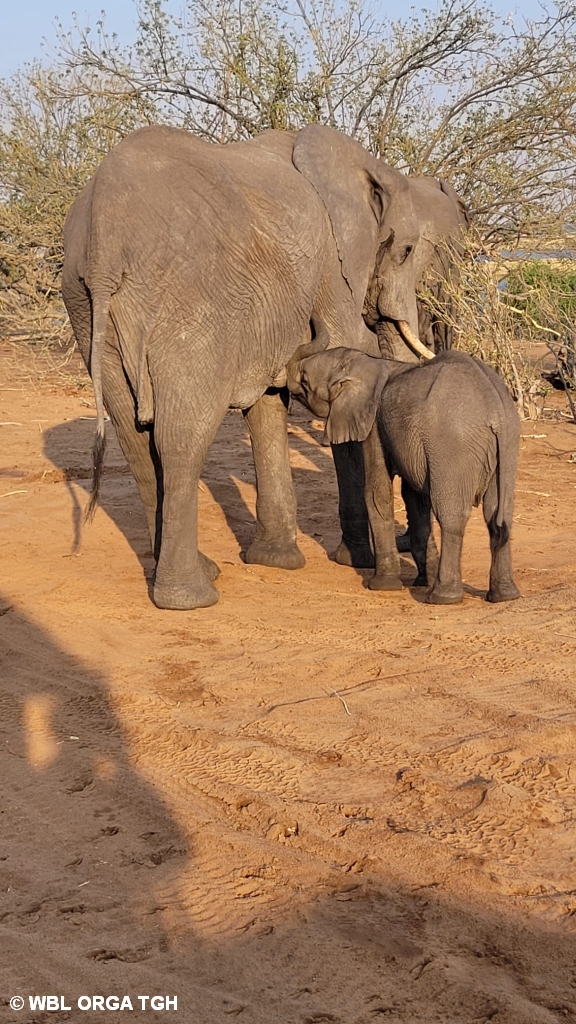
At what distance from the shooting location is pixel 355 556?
6785 millimetres

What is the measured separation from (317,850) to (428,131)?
11.3m

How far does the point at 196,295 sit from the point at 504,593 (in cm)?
212

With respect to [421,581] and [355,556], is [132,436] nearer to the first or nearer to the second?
[355,556]

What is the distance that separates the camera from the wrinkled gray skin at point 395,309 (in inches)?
267

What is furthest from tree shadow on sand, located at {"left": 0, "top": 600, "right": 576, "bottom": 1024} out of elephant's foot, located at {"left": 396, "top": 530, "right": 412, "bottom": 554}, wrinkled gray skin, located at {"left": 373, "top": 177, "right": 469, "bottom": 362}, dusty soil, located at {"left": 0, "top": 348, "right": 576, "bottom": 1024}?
wrinkled gray skin, located at {"left": 373, "top": 177, "right": 469, "bottom": 362}

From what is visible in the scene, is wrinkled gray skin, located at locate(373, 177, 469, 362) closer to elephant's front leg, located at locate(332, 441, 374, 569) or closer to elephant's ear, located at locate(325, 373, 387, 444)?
elephant's front leg, located at locate(332, 441, 374, 569)

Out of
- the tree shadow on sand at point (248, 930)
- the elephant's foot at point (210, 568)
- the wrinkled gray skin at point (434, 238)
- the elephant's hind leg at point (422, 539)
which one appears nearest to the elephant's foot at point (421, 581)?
the elephant's hind leg at point (422, 539)

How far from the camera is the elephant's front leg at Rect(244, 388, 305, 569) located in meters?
6.75

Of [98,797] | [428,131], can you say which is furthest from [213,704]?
[428,131]

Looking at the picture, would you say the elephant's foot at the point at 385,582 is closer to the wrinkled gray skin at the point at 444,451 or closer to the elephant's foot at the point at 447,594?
the wrinkled gray skin at the point at 444,451

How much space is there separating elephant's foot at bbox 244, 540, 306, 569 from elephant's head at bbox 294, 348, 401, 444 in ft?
2.51

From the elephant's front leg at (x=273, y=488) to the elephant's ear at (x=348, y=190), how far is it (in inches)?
33.5

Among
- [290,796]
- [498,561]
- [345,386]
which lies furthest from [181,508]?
[290,796]

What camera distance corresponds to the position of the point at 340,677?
186 inches
